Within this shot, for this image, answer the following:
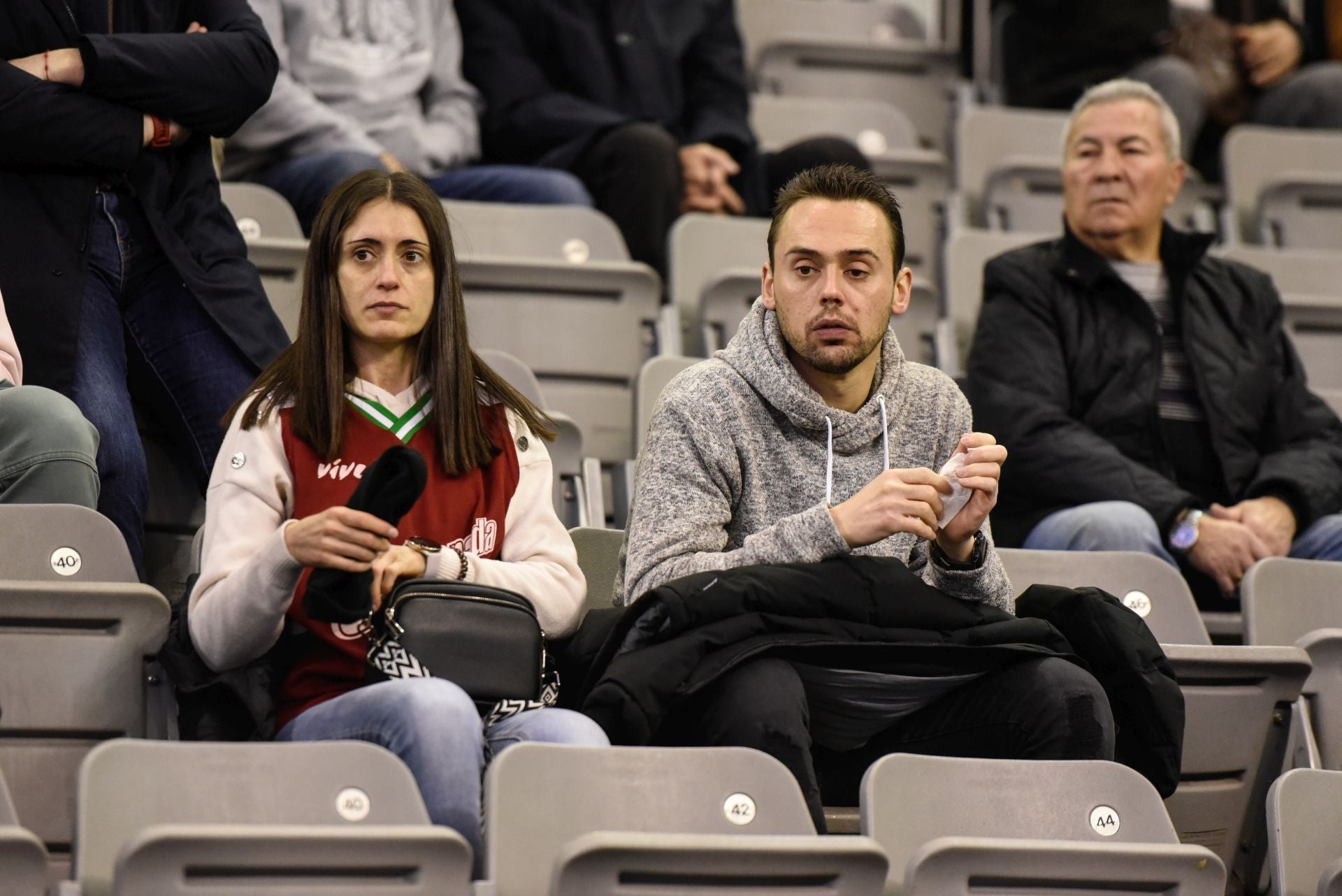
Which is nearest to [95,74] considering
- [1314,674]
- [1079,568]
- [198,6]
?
[198,6]

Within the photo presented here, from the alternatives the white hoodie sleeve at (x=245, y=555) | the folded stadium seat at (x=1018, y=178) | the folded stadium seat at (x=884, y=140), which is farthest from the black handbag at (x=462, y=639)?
the folded stadium seat at (x=1018, y=178)

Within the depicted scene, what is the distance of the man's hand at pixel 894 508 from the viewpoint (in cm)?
228

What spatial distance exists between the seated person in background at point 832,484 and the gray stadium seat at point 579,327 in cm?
94

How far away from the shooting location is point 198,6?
3119 millimetres

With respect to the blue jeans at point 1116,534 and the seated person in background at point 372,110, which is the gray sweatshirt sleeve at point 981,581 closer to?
the blue jeans at point 1116,534

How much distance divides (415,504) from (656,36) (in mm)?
2376

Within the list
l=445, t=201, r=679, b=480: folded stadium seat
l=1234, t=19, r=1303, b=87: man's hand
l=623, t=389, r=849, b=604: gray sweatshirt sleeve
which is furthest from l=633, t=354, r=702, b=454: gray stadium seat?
l=1234, t=19, r=1303, b=87: man's hand

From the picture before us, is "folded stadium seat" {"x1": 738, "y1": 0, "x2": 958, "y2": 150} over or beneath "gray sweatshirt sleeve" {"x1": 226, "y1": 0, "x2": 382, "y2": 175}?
over

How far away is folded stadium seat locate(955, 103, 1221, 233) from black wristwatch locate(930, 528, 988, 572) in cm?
226

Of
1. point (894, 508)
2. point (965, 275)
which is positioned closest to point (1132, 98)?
point (965, 275)

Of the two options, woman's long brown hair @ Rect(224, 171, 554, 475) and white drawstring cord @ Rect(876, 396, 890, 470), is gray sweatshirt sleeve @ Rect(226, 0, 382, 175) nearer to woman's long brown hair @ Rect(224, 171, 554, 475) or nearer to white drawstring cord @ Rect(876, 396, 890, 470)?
woman's long brown hair @ Rect(224, 171, 554, 475)

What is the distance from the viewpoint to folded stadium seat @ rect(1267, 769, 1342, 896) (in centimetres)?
221

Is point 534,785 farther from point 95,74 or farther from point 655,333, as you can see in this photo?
point 655,333

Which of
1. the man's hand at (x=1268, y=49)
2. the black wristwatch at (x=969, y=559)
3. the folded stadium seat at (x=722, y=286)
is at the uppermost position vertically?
the man's hand at (x=1268, y=49)
